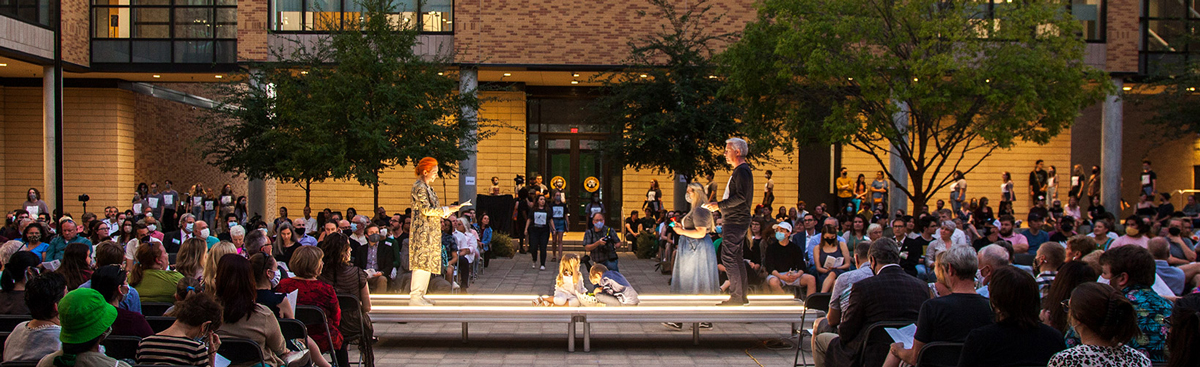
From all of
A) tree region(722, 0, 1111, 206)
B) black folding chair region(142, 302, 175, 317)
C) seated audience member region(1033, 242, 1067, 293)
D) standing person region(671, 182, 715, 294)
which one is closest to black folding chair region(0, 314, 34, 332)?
black folding chair region(142, 302, 175, 317)

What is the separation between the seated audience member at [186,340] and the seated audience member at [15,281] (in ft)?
7.05

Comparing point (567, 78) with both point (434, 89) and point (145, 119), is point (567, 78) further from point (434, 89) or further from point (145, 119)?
point (145, 119)

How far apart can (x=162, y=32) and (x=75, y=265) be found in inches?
797

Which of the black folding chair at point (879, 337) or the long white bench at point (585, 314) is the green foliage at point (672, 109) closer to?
Answer: the long white bench at point (585, 314)

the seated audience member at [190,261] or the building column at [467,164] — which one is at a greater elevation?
the building column at [467,164]

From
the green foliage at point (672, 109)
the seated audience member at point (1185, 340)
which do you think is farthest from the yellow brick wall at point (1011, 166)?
the seated audience member at point (1185, 340)

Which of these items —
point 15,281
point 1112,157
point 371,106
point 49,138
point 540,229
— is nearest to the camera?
point 15,281

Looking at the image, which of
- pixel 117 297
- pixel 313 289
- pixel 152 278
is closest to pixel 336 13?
pixel 152 278

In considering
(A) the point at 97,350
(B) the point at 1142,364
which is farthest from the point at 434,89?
(B) the point at 1142,364

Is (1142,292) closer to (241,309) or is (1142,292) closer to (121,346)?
(241,309)

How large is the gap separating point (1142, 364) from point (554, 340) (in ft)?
20.9

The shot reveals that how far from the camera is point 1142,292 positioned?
4652 millimetres

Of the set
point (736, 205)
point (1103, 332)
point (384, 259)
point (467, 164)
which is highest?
point (467, 164)

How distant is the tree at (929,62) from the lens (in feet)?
45.8
